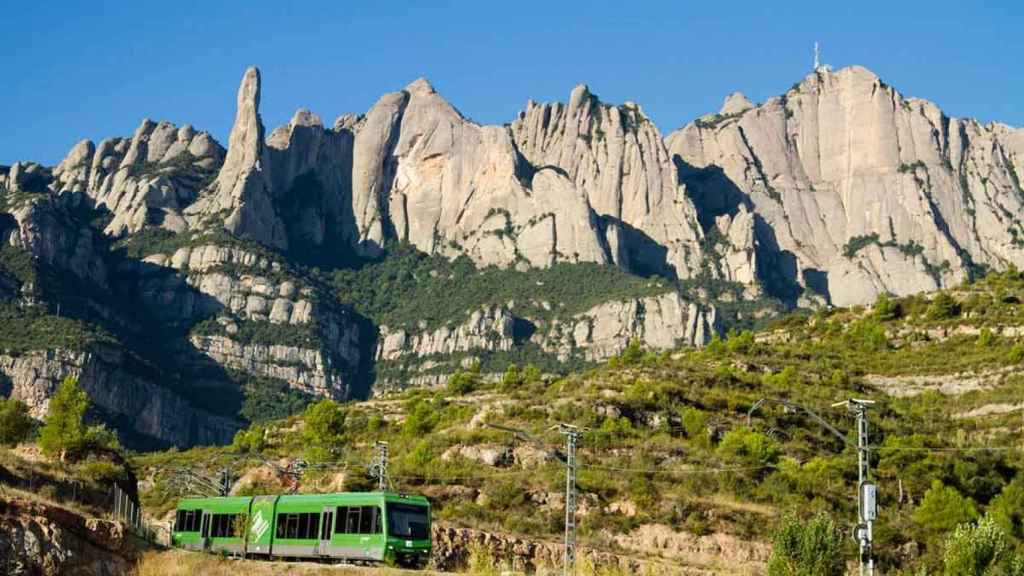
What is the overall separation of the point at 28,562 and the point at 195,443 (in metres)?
168

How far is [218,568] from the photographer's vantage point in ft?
133

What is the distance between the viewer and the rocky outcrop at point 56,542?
1368 inches

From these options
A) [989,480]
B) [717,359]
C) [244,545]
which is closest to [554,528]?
[244,545]

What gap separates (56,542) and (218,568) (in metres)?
6.07

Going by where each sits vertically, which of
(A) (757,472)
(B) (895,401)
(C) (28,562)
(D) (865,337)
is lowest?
(C) (28,562)

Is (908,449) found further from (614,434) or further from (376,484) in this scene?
(376,484)

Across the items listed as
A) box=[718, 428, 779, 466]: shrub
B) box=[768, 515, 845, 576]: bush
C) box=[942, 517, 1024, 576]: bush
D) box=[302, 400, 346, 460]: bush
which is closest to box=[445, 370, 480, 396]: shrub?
box=[302, 400, 346, 460]: bush

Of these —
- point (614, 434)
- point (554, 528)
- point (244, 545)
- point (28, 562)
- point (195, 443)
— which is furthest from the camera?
point (195, 443)

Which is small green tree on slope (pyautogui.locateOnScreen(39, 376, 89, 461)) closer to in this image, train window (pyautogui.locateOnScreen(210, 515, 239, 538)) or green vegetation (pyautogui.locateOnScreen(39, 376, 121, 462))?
green vegetation (pyautogui.locateOnScreen(39, 376, 121, 462))

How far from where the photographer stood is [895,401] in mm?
103000

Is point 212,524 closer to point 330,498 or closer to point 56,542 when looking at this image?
point 330,498

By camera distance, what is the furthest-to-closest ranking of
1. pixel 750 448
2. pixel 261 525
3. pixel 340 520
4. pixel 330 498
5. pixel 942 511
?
pixel 750 448 → pixel 942 511 → pixel 261 525 → pixel 330 498 → pixel 340 520

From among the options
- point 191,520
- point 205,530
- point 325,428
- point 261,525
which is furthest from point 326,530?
point 325,428

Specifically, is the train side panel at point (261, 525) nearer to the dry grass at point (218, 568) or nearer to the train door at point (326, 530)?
the train door at point (326, 530)
